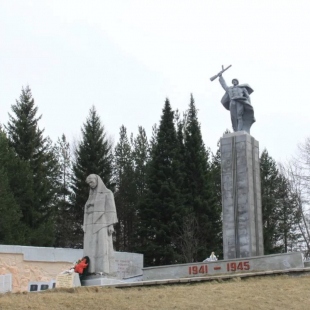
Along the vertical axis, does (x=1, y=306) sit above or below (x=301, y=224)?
below

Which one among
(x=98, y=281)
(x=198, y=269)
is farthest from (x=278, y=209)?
(x=98, y=281)

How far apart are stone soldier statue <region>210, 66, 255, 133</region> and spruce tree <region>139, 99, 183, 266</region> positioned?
11.9m

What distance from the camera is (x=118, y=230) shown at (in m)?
41.3

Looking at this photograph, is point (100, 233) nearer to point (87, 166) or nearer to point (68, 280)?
point (68, 280)

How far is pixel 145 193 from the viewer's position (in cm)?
3791

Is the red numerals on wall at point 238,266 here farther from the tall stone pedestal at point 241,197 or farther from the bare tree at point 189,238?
the bare tree at point 189,238

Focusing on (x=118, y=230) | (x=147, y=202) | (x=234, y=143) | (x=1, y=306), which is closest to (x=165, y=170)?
(x=147, y=202)

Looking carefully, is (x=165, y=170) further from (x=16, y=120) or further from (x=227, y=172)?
(x=227, y=172)

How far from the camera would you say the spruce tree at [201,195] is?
3622 cm

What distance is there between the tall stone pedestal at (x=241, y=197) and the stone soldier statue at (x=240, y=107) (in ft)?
2.26

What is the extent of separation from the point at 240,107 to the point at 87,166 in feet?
52.7

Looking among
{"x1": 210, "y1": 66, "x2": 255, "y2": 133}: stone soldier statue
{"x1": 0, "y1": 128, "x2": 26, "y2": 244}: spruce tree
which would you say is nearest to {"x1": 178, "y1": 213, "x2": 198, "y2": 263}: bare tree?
{"x1": 0, "y1": 128, "x2": 26, "y2": 244}: spruce tree

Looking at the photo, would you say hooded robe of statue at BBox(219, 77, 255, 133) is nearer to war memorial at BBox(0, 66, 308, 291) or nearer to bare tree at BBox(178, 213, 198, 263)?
war memorial at BBox(0, 66, 308, 291)

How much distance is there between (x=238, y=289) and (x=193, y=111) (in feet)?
97.1
